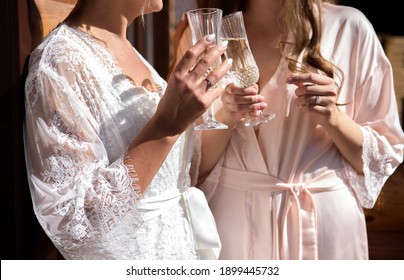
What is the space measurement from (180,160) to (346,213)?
63cm

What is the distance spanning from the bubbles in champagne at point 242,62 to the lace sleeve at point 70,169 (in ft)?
1.76

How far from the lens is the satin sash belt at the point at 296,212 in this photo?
2189mm

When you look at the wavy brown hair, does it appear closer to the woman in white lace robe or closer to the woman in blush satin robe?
the woman in blush satin robe

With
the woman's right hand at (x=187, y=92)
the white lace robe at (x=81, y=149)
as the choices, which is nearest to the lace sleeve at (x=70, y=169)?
the white lace robe at (x=81, y=149)

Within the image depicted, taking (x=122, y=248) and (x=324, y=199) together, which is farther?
(x=324, y=199)

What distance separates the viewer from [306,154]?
2211 millimetres

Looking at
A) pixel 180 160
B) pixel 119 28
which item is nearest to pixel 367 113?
pixel 180 160

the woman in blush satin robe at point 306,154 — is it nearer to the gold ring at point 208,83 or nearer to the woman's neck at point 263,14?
the woman's neck at point 263,14

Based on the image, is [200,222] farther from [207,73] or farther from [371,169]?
[371,169]

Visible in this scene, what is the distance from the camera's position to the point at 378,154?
2211 millimetres

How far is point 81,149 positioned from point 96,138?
6 cm

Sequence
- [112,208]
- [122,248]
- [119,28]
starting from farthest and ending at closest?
[119,28] < [122,248] < [112,208]

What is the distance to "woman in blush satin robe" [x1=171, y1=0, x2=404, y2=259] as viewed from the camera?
7.22 feet

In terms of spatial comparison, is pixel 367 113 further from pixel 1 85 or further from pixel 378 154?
pixel 1 85
